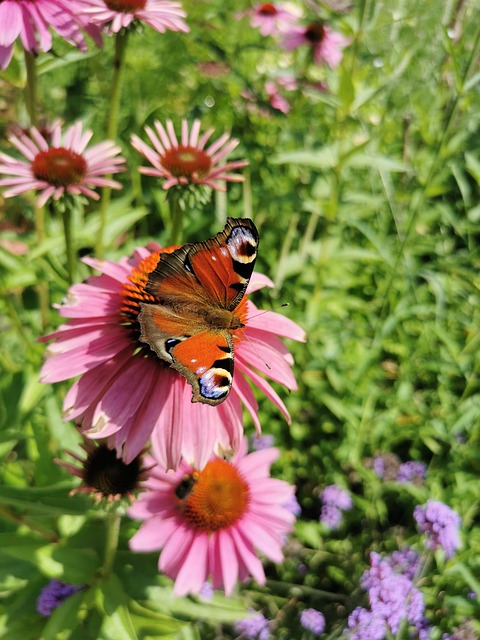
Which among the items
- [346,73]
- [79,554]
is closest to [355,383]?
[346,73]

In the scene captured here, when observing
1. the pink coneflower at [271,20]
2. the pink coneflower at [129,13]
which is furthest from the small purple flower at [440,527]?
the pink coneflower at [271,20]

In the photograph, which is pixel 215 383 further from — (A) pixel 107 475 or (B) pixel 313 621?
(B) pixel 313 621

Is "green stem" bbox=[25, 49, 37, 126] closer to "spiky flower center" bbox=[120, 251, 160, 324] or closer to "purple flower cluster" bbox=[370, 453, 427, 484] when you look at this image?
"spiky flower center" bbox=[120, 251, 160, 324]

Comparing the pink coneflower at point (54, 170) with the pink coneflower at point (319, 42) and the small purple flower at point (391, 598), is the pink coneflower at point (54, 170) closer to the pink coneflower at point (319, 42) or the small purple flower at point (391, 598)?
the small purple flower at point (391, 598)

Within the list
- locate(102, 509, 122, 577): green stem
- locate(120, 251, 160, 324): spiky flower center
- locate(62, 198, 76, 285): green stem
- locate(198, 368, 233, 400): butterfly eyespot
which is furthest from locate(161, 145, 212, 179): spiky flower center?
locate(102, 509, 122, 577): green stem

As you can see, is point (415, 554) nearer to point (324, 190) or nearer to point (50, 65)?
point (324, 190)

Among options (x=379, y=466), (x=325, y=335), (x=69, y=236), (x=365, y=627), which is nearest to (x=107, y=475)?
(x=69, y=236)
